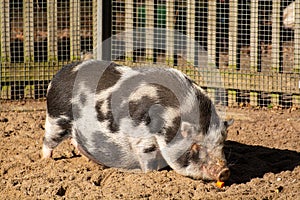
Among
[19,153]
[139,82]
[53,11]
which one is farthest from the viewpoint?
[53,11]

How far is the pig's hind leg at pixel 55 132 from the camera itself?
21.6ft

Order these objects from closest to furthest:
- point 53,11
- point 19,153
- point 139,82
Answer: point 139,82, point 19,153, point 53,11

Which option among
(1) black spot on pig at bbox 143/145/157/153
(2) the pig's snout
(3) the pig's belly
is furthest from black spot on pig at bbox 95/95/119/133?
(2) the pig's snout

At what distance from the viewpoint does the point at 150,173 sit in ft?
20.7

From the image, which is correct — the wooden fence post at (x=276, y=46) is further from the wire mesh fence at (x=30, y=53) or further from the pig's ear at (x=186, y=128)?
the pig's ear at (x=186, y=128)

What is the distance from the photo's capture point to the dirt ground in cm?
590

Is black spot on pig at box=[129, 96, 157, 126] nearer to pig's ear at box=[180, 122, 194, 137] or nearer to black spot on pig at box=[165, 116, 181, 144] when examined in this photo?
black spot on pig at box=[165, 116, 181, 144]

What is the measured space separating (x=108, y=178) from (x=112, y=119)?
0.52 m

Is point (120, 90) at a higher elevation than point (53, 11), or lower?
lower

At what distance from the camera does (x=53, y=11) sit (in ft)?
29.0

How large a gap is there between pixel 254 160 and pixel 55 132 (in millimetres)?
1954

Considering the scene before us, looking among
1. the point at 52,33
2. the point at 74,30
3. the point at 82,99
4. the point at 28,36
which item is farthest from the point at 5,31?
the point at 82,99

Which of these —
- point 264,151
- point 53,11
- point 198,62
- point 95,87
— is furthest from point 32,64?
point 264,151

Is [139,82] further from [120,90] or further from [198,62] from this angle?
[198,62]
